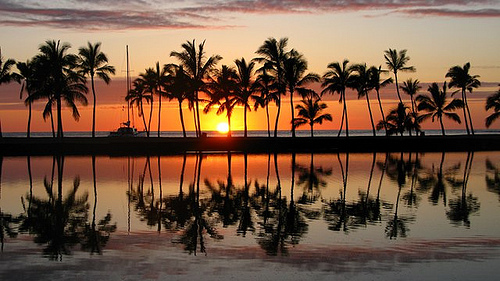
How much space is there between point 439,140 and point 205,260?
4872cm

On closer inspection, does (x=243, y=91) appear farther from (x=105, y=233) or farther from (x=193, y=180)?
(x=105, y=233)

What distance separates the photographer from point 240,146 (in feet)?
184

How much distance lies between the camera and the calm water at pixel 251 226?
480 inches

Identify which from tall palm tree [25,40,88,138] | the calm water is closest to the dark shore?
tall palm tree [25,40,88,138]

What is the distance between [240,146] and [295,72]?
11.6m

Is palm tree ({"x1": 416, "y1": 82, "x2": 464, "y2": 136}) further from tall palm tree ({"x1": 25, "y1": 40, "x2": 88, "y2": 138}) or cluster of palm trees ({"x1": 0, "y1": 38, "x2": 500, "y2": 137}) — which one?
tall palm tree ({"x1": 25, "y1": 40, "x2": 88, "y2": 138})

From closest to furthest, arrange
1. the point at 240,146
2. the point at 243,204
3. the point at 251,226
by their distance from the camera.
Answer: the point at 251,226
the point at 243,204
the point at 240,146

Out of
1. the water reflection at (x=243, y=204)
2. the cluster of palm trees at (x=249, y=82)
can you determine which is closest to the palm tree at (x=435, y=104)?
the cluster of palm trees at (x=249, y=82)

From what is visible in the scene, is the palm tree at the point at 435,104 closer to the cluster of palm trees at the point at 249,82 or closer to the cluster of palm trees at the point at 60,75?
the cluster of palm trees at the point at 249,82

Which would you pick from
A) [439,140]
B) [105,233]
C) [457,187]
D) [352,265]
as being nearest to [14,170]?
[105,233]

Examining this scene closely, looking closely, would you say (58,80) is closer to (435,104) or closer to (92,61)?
(92,61)

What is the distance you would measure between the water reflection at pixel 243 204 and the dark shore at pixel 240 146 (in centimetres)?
1570

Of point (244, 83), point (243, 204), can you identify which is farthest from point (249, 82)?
point (243, 204)

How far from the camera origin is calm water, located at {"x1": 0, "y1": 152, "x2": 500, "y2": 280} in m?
12.2
